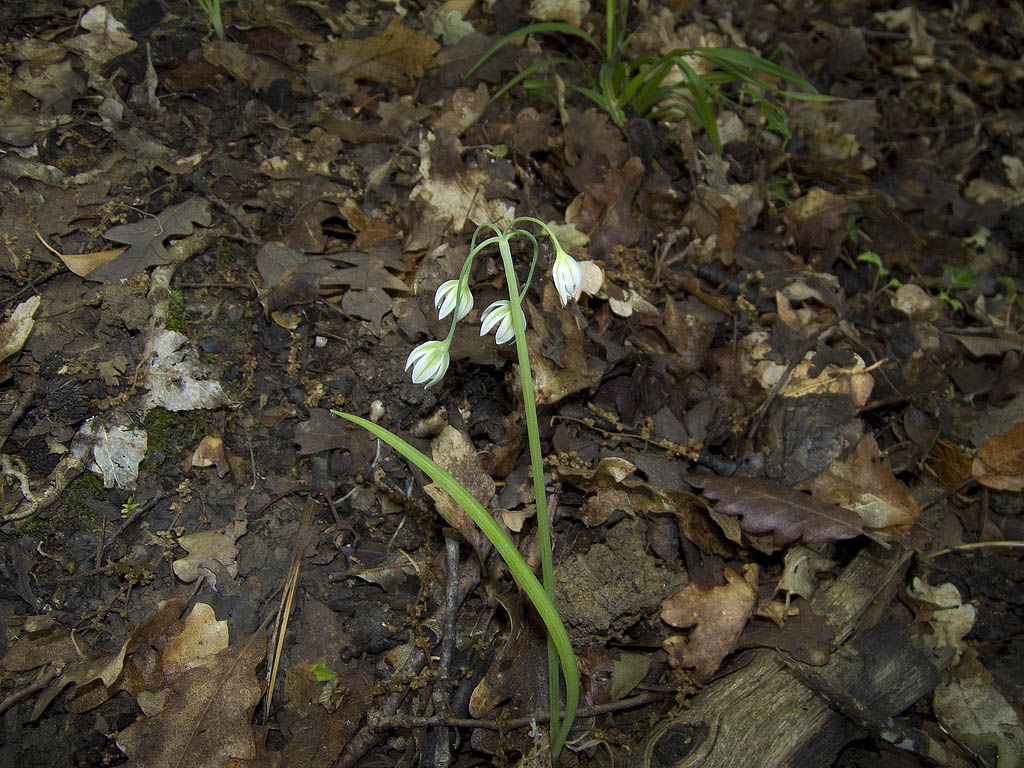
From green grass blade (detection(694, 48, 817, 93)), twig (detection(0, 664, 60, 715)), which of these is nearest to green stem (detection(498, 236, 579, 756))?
twig (detection(0, 664, 60, 715))

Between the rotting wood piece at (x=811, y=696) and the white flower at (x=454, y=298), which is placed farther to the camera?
the rotting wood piece at (x=811, y=696)

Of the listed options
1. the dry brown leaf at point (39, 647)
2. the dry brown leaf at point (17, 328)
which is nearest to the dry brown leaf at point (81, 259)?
the dry brown leaf at point (17, 328)

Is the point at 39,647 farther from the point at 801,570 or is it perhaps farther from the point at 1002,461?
the point at 1002,461

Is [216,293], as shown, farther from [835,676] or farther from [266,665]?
[835,676]

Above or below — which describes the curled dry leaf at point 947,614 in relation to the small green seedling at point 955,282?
below

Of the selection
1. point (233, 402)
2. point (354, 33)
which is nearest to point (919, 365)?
point (233, 402)

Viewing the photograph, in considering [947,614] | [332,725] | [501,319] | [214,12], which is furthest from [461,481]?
[214,12]

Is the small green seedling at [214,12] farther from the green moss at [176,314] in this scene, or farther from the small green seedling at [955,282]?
the small green seedling at [955,282]

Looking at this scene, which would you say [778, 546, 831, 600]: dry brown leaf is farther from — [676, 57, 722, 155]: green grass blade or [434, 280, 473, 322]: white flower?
[676, 57, 722, 155]: green grass blade
